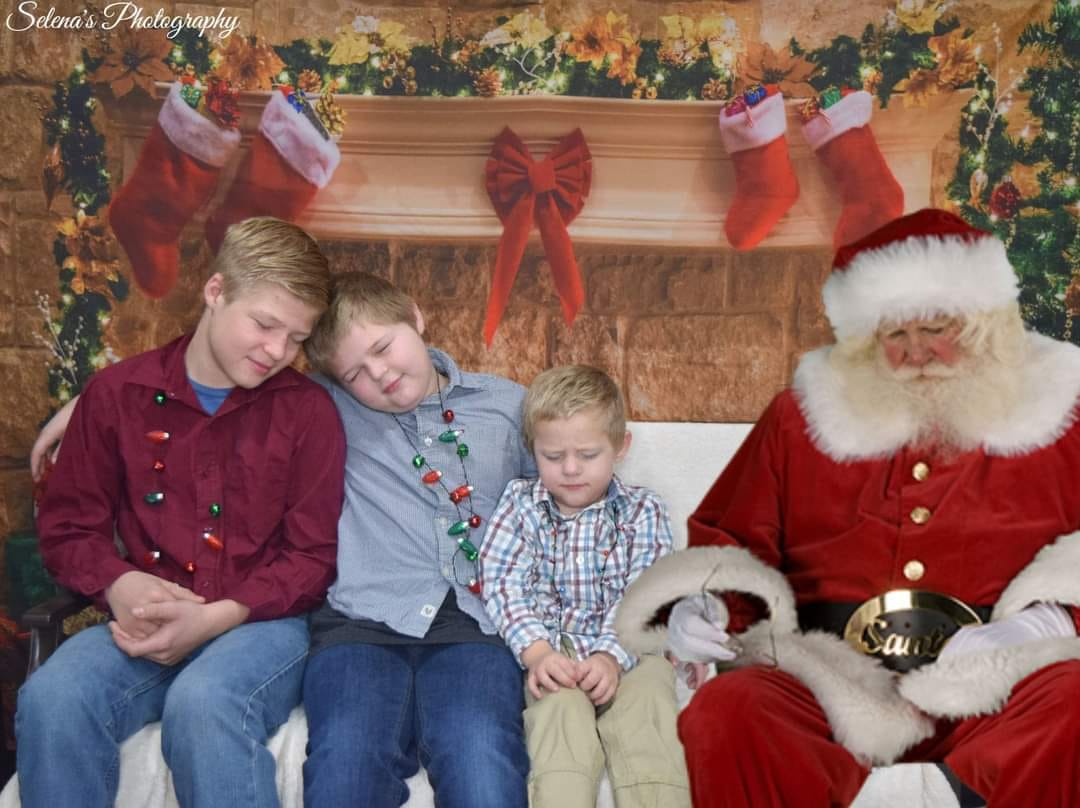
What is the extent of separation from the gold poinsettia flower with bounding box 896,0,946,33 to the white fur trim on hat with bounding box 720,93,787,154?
0.42m

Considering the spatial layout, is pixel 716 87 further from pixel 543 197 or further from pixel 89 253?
pixel 89 253

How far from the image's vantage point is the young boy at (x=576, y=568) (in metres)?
2.18

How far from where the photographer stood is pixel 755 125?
327 cm

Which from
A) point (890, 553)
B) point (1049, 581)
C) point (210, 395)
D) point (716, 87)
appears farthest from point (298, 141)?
point (1049, 581)

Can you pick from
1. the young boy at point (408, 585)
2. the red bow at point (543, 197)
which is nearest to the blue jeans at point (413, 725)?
the young boy at point (408, 585)

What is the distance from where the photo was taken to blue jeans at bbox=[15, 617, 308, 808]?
2.03 m

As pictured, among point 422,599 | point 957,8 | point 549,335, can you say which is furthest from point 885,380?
point 957,8

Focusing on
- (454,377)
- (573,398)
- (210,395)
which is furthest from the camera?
(454,377)

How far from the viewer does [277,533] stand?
2.50m

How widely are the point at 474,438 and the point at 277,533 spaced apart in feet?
1.59

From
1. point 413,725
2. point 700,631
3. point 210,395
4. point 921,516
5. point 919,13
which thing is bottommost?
point 413,725

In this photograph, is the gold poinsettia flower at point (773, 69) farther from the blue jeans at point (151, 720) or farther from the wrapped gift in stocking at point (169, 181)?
the blue jeans at point (151, 720)

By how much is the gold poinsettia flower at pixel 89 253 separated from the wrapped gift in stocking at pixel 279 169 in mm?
298

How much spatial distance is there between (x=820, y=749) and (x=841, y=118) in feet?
6.50
